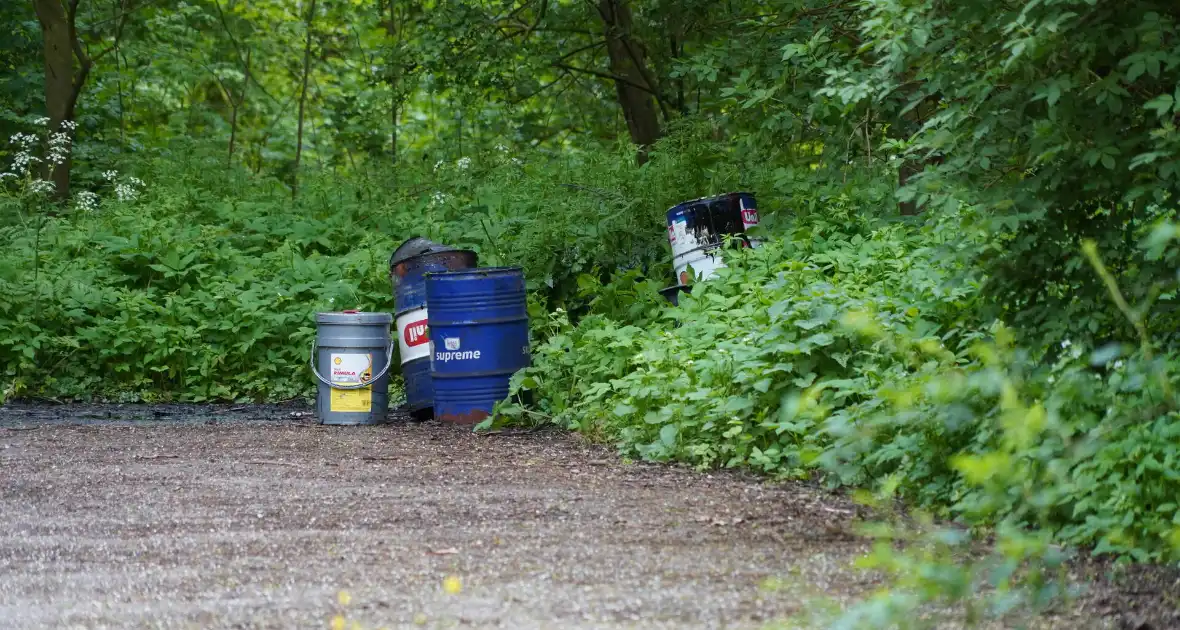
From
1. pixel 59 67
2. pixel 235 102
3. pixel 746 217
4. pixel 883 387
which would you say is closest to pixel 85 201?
pixel 59 67

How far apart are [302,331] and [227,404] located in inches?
30.8

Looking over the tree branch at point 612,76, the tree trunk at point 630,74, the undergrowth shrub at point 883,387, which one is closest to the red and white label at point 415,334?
the undergrowth shrub at point 883,387

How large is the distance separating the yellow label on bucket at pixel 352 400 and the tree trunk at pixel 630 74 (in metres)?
4.44

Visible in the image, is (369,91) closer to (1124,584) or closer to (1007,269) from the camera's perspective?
(1007,269)

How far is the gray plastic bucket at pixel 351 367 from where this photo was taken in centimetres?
820

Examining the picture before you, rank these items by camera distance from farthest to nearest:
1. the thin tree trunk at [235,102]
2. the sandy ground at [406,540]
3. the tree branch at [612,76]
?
the thin tree trunk at [235,102] < the tree branch at [612,76] < the sandy ground at [406,540]

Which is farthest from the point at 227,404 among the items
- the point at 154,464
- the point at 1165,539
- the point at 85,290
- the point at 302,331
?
the point at 1165,539

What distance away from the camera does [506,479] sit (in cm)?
574

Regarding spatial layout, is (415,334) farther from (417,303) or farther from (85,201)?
(85,201)

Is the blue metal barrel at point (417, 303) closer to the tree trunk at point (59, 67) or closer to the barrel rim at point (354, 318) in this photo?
the barrel rim at point (354, 318)

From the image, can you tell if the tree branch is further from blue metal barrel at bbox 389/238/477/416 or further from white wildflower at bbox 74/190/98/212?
white wildflower at bbox 74/190/98/212

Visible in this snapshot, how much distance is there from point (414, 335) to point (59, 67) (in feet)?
23.4

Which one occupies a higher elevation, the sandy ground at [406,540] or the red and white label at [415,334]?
the red and white label at [415,334]

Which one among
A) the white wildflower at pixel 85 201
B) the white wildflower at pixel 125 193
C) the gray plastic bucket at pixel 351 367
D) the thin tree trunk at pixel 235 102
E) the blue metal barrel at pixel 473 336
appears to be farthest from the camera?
the thin tree trunk at pixel 235 102
